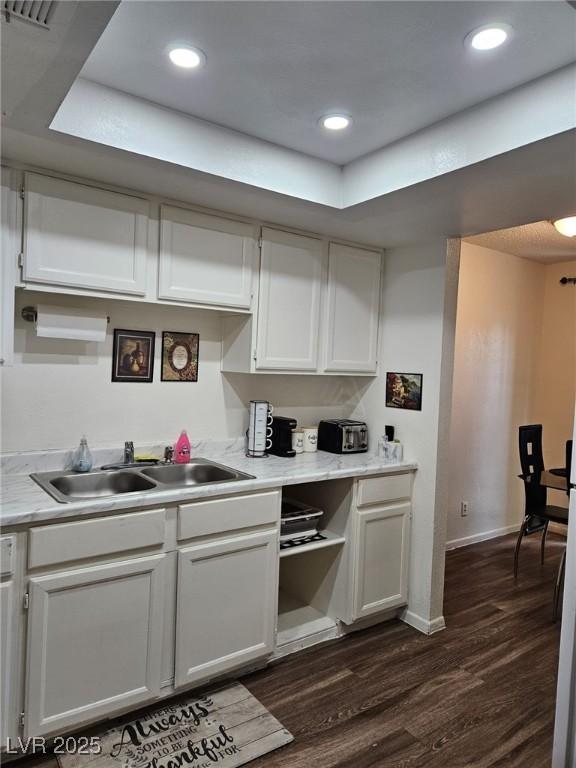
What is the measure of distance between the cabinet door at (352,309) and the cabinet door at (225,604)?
1.21 meters

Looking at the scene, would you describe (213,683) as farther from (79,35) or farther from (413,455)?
(79,35)

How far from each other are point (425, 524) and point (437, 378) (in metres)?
0.85

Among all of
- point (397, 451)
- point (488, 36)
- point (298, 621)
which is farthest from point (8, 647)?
point (488, 36)

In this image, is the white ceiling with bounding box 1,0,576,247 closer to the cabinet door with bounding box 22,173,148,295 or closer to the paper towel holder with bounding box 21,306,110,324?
the cabinet door with bounding box 22,173,148,295

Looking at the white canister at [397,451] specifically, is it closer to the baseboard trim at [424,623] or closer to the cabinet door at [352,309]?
the cabinet door at [352,309]

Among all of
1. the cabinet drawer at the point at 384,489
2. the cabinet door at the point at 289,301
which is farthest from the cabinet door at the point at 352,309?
the cabinet drawer at the point at 384,489

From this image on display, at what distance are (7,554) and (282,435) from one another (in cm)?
156

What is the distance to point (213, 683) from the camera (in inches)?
92.5

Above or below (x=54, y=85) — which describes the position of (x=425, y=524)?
below

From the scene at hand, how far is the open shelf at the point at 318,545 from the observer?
259 cm

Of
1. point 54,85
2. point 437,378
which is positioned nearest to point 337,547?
point 437,378

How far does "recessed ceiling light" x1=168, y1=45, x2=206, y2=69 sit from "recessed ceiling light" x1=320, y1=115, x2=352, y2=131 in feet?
1.80

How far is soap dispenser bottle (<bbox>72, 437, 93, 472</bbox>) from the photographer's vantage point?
7.89ft

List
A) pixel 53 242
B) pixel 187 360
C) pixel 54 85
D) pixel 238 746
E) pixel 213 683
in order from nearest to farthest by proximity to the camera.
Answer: pixel 54 85, pixel 238 746, pixel 53 242, pixel 213 683, pixel 187 360
